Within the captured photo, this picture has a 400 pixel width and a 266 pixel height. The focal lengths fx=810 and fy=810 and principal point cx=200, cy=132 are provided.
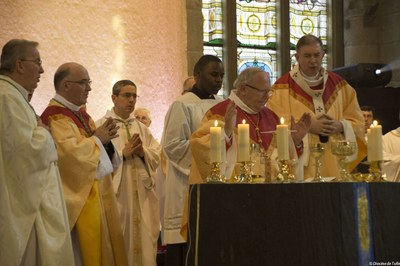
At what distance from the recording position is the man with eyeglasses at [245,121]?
190 inches

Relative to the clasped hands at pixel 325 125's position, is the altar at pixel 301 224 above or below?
below

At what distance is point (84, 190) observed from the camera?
5480 millimetres

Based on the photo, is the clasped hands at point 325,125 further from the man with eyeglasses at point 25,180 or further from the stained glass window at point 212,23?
the stained glass window at point 212,23

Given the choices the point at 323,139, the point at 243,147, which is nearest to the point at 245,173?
the point at 243,147

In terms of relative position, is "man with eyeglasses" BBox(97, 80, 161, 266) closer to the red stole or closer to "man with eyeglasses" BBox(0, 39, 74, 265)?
the red stole

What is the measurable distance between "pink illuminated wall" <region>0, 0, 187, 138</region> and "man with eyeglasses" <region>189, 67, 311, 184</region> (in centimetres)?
324

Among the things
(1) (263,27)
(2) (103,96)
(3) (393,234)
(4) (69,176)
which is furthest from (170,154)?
(1) (263,27)

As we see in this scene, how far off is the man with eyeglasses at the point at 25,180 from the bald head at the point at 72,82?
74 centimetres

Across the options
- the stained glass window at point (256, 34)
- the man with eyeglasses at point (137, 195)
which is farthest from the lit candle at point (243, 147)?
the stained glass window at point (256, 34)

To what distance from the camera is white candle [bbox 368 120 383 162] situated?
158 inches

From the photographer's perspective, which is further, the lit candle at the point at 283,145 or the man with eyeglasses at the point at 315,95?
the man with eyeglasses at the point at 315,95

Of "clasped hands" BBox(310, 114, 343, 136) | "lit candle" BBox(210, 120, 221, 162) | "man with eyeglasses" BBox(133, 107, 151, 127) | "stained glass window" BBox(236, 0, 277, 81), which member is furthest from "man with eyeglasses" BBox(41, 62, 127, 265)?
"stained glass window" BBox(236, 0, 277, 81)

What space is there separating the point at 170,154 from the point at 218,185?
8.91ft

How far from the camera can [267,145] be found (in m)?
5.27
